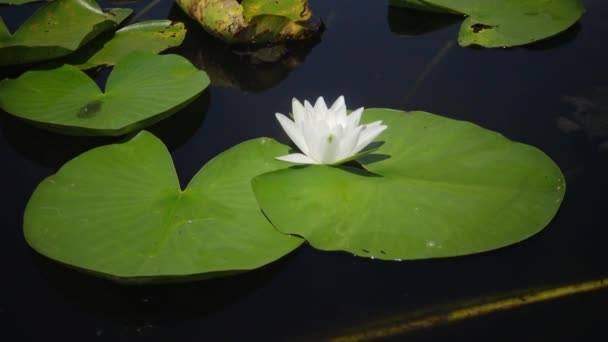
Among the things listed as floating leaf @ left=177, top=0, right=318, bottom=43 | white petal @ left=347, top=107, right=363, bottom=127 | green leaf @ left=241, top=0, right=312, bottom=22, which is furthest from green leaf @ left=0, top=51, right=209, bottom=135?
white petal @ left=347, top=107, right=363, bottom=127

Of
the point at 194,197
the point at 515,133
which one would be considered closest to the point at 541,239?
the point at 515,133

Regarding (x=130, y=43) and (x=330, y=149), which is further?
(x=130, y=43)

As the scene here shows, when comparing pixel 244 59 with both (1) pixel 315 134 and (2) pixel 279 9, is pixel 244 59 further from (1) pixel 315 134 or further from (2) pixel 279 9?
(1) pixel 315 134

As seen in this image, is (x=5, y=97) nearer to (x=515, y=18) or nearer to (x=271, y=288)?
(x=271, y=288)

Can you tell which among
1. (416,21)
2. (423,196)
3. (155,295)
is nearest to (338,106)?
(423,196)

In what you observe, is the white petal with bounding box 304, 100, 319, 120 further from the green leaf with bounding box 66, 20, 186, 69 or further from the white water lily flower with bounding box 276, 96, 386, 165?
the green leaf with bounding box 66, 20, 186, 69

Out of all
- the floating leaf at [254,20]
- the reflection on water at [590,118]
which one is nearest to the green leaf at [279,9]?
the floating leaf at [254,20]
